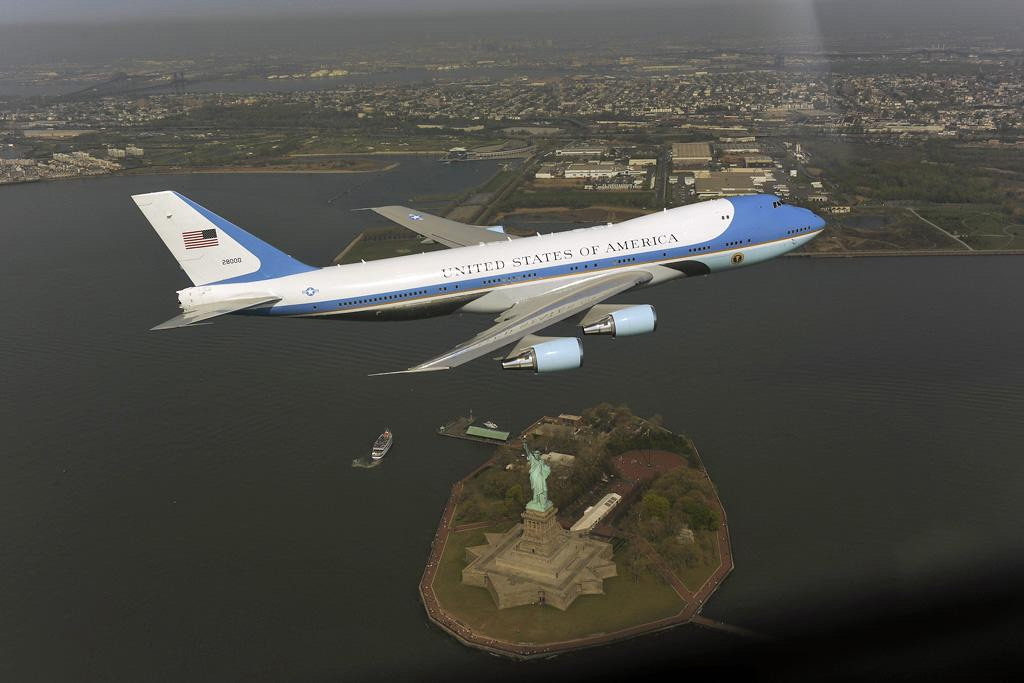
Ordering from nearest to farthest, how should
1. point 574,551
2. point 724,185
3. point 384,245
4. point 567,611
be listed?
point 567,611
point 574,551
point 384,245
point 724,185

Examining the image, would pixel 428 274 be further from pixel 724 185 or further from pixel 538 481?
pixel 724 185

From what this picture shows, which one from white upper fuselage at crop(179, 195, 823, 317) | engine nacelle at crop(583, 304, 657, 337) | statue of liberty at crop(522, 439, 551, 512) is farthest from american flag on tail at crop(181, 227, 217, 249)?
statue of liberty at crop(522, 439, 551, 512)

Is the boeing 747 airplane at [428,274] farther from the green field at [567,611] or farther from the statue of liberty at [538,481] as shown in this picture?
the green field at [567,611]

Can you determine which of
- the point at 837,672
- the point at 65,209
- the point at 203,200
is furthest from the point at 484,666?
the point at 65,209

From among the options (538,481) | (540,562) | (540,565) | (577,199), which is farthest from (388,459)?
(577,199)

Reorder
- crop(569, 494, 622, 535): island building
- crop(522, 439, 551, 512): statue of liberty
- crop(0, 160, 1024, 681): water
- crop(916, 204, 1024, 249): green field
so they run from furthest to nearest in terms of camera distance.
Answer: crop(916, 204, 1024, 249): green field, crop(569, 494, 622, 535): island building, crop(522, 439, 551, 512): statue of liberty, crop(0, 160, 1024, 681): water

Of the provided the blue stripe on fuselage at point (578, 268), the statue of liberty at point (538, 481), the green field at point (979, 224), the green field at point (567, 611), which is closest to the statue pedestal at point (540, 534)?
the statue of liberty at point (538, 481)

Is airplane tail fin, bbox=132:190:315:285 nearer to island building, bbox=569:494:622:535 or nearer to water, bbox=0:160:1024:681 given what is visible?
water, bbox=0:160:1024:681
